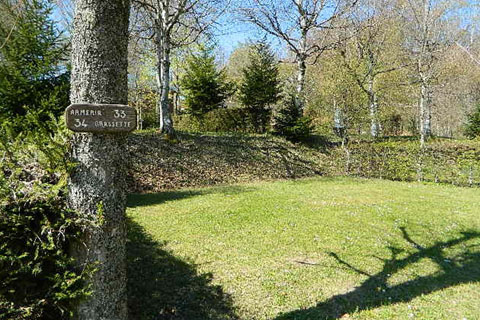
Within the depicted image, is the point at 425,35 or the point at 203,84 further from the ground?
the point at 425,35

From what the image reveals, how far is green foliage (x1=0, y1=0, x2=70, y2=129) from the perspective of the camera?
18.2 feet

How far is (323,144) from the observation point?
727 inches

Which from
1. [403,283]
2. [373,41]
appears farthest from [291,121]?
Result: [403,283]

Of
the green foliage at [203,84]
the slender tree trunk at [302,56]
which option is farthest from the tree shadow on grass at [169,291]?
the green foliage at [203,84]

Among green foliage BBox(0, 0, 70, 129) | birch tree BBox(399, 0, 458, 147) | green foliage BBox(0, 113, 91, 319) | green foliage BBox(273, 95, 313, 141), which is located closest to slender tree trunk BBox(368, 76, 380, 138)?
birch tree BBox(399, 0, 458, 147)

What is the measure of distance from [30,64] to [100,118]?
461cm

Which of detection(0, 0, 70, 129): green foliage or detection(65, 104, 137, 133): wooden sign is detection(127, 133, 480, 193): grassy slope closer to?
detection(0, 0, 70, 129): green foliage

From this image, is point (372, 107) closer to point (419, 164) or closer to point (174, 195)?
point (419, 164)

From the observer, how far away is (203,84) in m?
18.5

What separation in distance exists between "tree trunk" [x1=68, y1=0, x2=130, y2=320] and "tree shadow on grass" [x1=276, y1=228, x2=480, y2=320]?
219 cm

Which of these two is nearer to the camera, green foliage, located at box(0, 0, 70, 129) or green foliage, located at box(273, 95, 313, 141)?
green foliage, located at box(0, 0, 70, 129)

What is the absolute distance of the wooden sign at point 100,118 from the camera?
90.7 inches

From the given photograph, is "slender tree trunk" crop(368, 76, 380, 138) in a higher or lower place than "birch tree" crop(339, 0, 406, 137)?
lower

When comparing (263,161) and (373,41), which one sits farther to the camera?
(373,41)
